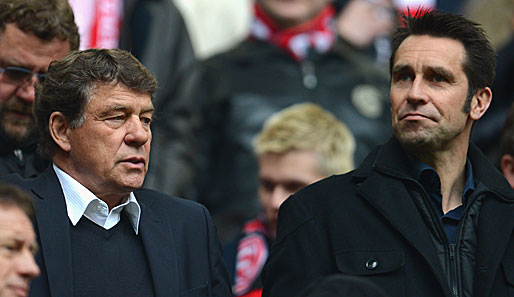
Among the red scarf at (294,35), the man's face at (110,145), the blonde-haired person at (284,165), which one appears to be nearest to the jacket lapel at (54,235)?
the man's face at (110,145)

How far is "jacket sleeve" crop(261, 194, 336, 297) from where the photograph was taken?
474 centimetres

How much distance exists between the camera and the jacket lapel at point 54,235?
4246 millimetres

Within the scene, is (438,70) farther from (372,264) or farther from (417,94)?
(372,264)

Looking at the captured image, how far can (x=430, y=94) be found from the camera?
16.1 feet

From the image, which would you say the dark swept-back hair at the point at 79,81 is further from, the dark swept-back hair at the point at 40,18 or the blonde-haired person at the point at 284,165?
the blonde-haired person at the point at 284,165

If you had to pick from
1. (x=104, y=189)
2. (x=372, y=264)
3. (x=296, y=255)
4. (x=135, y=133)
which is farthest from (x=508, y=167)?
(x=104, y=189)

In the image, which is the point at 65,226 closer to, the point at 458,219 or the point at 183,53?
the point at 458,219

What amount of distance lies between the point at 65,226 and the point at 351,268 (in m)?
1.20

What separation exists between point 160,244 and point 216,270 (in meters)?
0.32

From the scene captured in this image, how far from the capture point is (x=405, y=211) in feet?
15.6

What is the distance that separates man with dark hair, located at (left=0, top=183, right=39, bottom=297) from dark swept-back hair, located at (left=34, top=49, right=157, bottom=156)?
0.90 metres

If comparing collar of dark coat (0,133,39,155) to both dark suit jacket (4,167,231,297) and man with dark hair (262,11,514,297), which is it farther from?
man with dark hair (262,11,514,297)

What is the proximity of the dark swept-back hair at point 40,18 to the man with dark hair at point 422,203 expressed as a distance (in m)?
1.32

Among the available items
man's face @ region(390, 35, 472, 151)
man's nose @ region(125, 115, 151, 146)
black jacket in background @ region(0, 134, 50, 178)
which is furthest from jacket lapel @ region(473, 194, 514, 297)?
black jacket in background @ region(0, 134, 50, 178)
